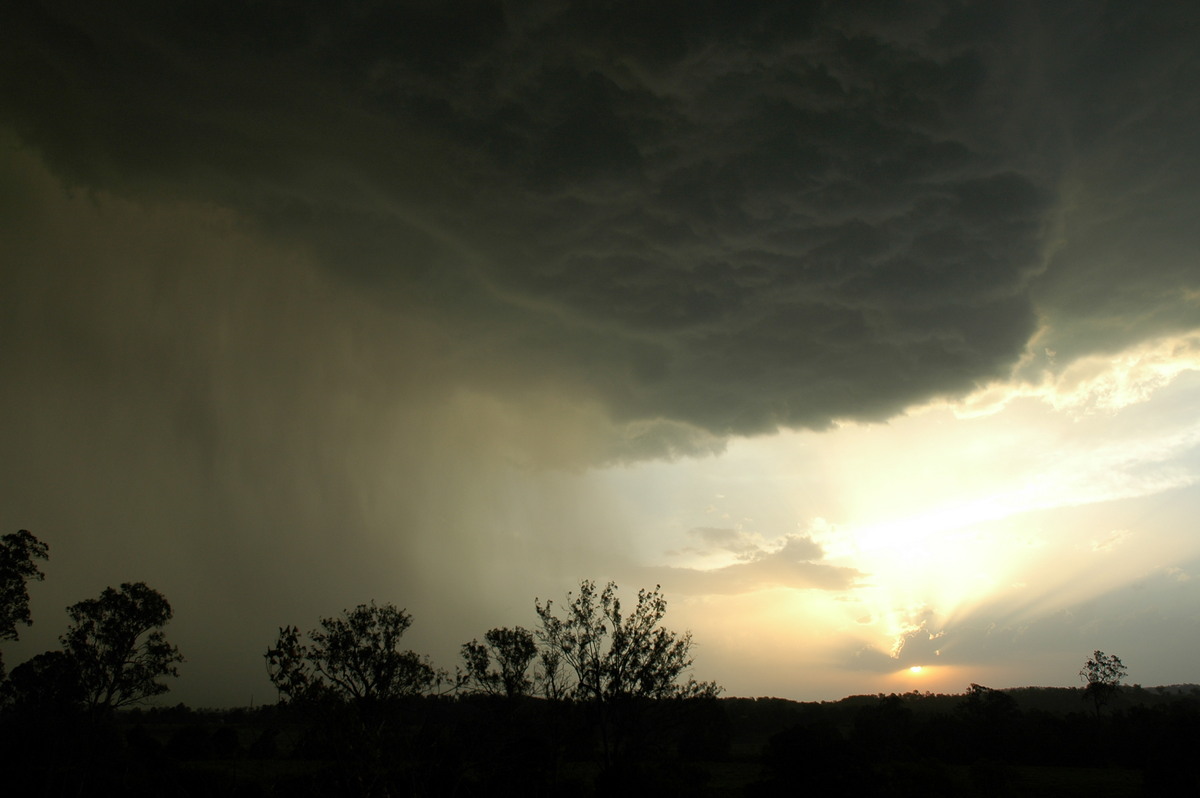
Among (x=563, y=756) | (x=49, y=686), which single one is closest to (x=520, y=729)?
(x=563, y=756)

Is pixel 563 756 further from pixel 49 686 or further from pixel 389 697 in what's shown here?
pixel 49 686

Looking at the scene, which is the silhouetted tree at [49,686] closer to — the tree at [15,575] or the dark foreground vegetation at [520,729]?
the dark foreground vegetation at [520,729]

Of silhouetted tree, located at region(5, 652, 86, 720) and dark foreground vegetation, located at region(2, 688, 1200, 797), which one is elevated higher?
silhouetted tree, located at region(5, 652, 86, 720)

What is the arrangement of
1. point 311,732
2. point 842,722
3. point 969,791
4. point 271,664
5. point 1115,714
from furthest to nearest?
1. point 842,722
2. point 1115,714
3. point 969,791
4. point 271,664
5. point 311,732

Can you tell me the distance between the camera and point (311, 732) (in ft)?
40.1

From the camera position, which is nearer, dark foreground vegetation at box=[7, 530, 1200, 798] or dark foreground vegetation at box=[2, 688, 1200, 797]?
dark foreground vegetation at box=[2, 688, 1200, 797]

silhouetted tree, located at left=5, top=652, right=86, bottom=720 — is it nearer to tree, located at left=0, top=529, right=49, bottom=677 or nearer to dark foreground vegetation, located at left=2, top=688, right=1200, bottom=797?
dark foreground vegetation, located at left=2, top=688, right=1200, bottom=797

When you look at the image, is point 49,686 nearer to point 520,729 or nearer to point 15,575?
point 15,575

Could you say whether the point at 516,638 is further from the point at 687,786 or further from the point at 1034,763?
the point at 1034,763

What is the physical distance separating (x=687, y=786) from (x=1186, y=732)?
47828mm

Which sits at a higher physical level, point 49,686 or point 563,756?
point 49,686

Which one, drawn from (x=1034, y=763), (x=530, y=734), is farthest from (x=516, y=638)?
(x=1034, y=763)

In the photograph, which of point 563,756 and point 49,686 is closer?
point 563,756

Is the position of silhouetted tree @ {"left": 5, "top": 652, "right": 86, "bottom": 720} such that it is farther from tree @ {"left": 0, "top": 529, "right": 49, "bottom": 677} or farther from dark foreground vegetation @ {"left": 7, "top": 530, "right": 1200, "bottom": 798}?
tree @ {"left": 0, "top": 529, "right": 49, "bottom": 677}
